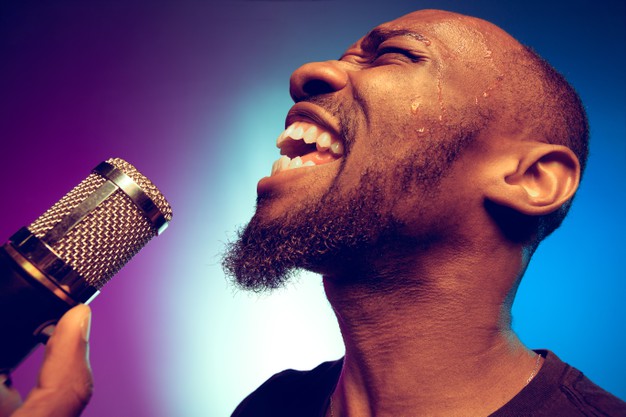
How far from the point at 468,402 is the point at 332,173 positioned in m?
0.59

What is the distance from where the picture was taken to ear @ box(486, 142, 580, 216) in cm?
108

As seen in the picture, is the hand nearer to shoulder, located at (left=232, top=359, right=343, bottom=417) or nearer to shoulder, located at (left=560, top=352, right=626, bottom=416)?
shoulder, located at (left=232, top=359, right=343, bottom=417)

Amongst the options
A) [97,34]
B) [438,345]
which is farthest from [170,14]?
[438,345]

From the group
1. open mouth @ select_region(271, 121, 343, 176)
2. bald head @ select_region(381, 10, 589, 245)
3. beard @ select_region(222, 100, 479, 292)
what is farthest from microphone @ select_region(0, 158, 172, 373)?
bald head @ select_region(381, 10, 589, 245)

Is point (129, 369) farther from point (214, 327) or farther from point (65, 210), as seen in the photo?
point (65, 210)

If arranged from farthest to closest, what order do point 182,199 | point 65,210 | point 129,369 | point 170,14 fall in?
point 170,14 < point 182,199 < point 129,369 < point 65,210

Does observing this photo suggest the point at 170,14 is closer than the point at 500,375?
No

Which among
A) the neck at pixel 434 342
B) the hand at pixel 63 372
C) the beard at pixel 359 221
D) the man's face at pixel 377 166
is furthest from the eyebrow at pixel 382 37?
the hand at pixel 63 372

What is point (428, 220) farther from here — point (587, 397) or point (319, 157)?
point (587, 397)

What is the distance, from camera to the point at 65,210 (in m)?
0.78

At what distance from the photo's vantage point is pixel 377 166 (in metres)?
1.06

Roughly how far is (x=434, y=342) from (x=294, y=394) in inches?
23.9

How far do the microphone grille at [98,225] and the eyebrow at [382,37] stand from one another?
0.76 meters

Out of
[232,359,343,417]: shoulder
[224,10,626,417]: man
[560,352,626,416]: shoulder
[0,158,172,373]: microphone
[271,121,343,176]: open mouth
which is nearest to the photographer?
[0,158,172,373]: microphone
